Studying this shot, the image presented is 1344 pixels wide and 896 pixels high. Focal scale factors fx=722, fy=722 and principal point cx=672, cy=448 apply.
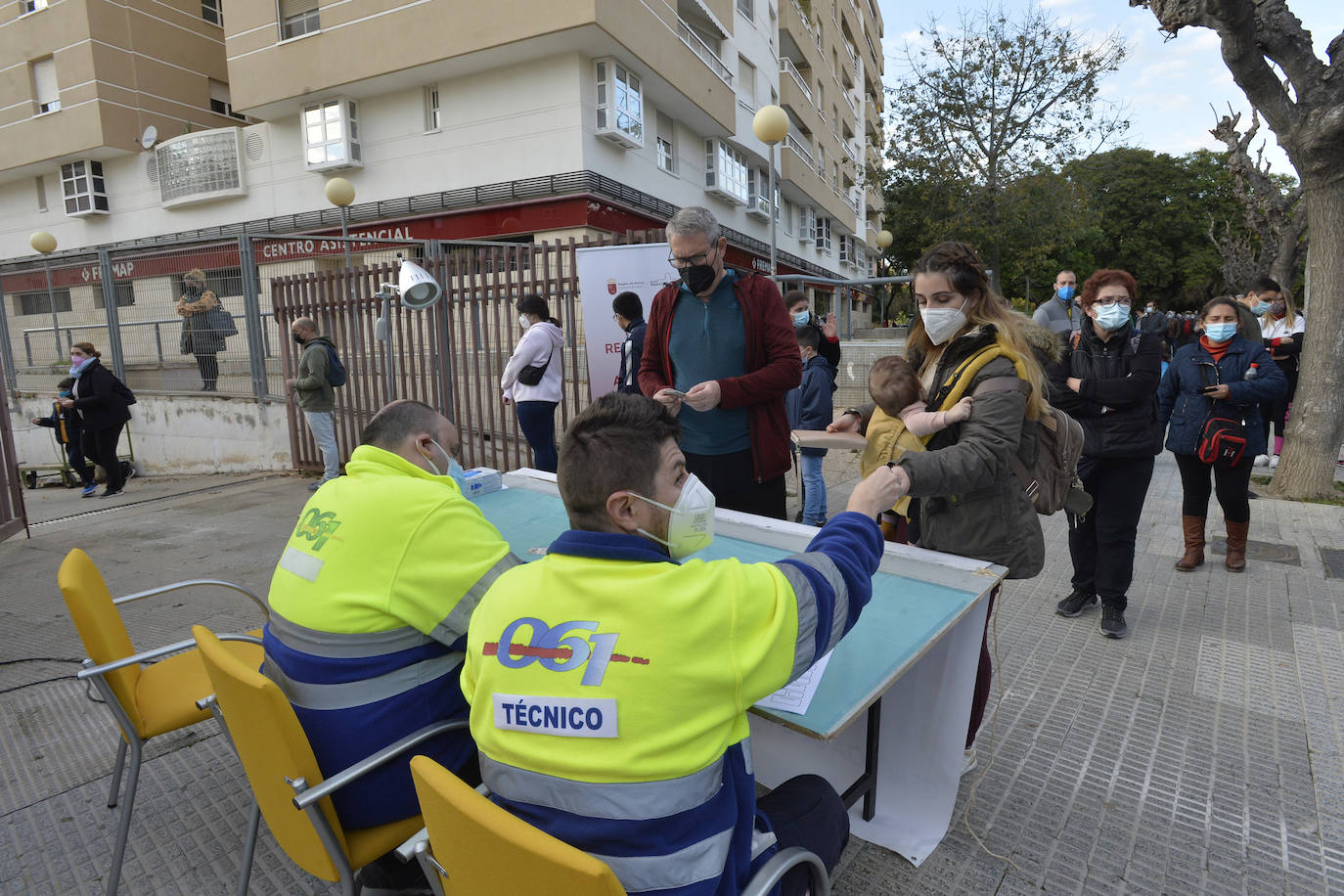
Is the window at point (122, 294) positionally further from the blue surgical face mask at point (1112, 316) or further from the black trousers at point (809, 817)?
the black trousers at point (809, 817)

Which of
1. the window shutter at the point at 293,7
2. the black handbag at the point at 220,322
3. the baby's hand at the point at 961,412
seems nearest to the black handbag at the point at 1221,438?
the baby's hand at the point at 961,412

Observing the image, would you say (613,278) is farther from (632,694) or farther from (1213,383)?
(632,694)

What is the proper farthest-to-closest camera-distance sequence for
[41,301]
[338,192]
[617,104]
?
[617,104], [41,301], [338,192]

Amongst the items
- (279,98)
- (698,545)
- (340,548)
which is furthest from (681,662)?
(279,98)

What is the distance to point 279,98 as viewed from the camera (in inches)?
608

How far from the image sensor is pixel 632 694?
114 centimetres

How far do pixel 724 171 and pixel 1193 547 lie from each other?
1686cm

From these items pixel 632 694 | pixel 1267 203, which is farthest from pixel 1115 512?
pixel 1267 203

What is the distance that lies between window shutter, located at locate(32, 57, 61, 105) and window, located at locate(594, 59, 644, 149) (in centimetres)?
1645

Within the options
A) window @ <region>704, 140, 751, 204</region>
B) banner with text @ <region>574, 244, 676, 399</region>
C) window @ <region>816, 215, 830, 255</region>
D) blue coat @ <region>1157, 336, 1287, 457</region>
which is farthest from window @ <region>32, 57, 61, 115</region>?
blue coat @ <region>1157, 336, 1287, 457</region>

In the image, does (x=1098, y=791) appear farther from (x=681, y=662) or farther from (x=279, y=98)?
(x=279, y=98)

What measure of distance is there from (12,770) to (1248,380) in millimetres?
6517

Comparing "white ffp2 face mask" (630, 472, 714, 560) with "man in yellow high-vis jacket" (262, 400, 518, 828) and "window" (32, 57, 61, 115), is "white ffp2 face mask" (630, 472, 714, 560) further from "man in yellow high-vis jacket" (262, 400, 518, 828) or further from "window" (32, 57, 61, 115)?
"window" (32, 57, 61, 115)

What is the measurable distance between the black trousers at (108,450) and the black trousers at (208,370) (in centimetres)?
126
